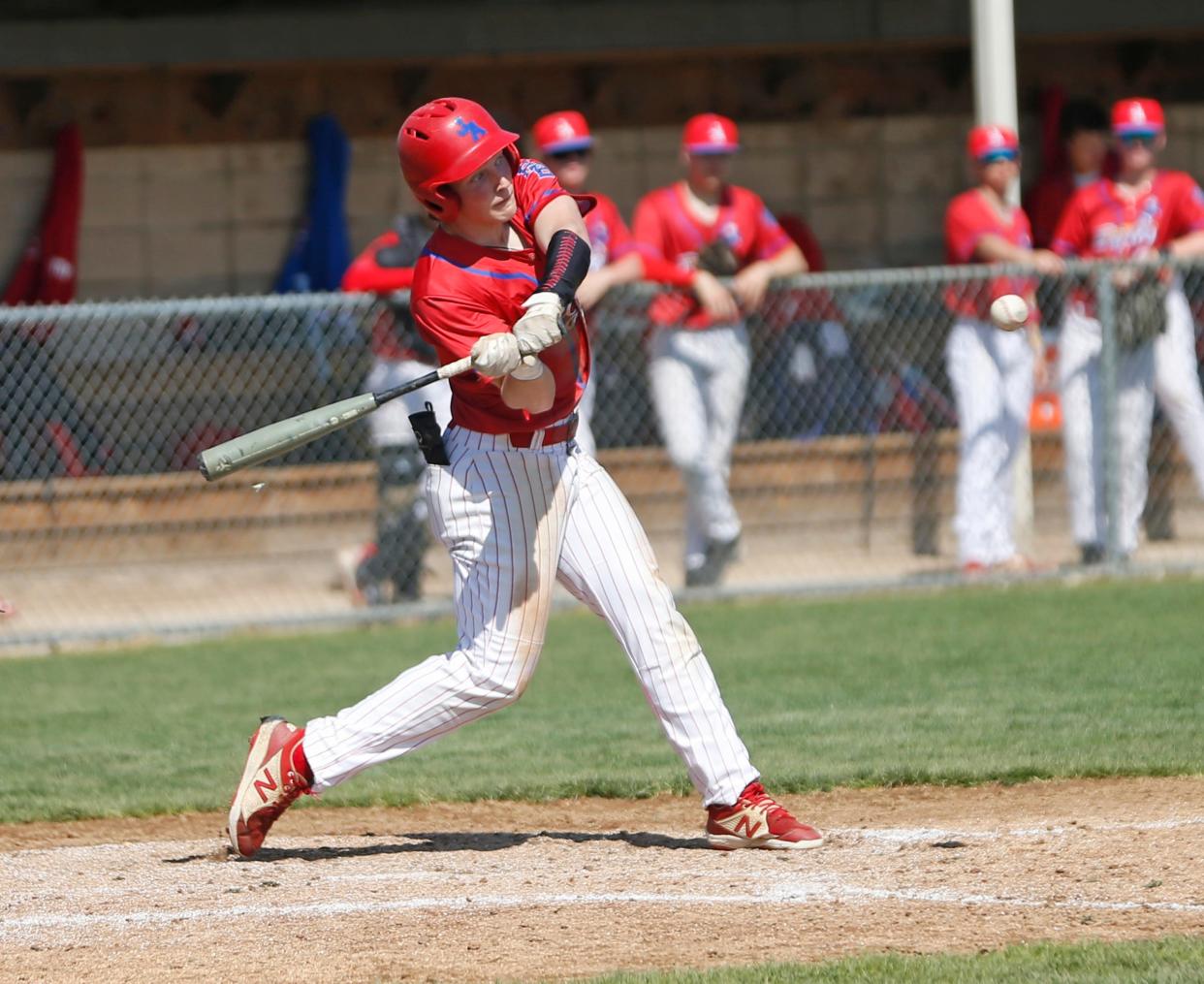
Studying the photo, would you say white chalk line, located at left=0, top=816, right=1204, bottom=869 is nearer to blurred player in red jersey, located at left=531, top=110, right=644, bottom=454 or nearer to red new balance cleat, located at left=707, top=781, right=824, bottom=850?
red new balance cleat, located at left=707, top=781, right=824, bottom=850

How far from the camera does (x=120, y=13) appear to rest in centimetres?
1157

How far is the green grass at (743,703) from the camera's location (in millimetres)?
5988

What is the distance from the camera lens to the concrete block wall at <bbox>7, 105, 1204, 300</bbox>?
12.1 m

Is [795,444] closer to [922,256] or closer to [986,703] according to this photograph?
[922,256]

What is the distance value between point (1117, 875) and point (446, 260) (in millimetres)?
2083

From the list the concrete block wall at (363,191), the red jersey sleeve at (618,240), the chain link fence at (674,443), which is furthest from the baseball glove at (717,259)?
the concrete block wall at (363,191)

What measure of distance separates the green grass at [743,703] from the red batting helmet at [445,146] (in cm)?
196

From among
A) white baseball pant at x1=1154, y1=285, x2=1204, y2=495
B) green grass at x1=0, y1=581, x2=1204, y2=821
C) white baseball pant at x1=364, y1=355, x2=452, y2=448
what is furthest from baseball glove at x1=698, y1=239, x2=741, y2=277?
white baseball pant at x1=1154, y1=285, x2=1204, y2=495

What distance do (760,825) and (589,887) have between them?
515 millimetres

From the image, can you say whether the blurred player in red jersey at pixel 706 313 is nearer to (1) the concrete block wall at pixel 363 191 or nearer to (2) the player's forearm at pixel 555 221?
(1) the concrete block wall at pixel 363 191

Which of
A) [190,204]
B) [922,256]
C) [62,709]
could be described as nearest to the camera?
[62,709]

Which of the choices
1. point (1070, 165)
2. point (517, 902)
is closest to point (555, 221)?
point (517, 902)

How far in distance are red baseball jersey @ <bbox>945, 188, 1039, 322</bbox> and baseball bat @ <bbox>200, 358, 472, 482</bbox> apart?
5.28 meters

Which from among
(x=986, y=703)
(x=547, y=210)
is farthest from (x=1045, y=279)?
(x=547, y=210)
